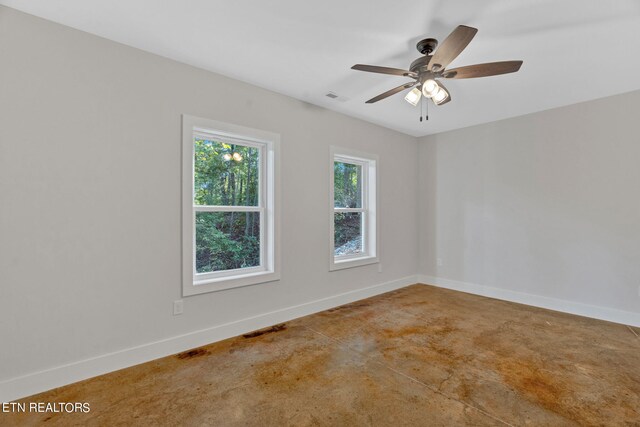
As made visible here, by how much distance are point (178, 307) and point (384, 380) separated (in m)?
1.90

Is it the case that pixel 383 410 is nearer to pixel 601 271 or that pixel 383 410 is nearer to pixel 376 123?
pixel 601 271

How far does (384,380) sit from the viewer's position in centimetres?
229

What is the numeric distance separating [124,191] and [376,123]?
11.5ft

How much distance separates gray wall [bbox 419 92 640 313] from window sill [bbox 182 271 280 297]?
10.5 ft

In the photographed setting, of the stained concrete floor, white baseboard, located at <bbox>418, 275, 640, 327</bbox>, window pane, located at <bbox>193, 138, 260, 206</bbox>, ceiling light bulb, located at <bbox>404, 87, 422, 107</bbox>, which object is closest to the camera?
the stained concrete floor

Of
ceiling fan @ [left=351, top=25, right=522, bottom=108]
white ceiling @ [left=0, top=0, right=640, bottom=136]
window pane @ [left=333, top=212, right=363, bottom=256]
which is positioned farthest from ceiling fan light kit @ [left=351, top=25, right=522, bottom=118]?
window pane @ [left=333, top=212, right=363, bottom=256]

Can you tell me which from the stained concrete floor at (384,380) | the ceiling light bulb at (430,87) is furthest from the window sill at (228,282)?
the ceiling light bulb at (430,87)

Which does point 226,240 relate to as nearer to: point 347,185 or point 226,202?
point 226,202

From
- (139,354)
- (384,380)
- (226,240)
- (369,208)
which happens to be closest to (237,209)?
(226,240)

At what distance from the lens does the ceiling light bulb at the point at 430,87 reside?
2369 mm

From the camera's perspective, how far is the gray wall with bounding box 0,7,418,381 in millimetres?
2104

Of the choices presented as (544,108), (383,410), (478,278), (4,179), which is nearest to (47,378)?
(4,179)

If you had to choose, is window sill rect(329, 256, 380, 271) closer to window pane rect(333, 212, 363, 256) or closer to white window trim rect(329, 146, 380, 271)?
white window trim rect(329, 146, 380, 271)

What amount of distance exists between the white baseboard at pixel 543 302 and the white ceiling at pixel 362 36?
258cm
